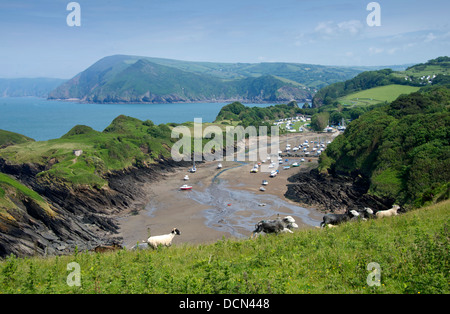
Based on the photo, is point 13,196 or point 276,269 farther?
point 13,196

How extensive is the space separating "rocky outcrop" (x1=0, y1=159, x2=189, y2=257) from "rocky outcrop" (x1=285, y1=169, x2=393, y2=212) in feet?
81.3

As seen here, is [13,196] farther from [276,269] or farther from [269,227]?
[276,269]

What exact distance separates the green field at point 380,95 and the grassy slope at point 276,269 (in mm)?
168660

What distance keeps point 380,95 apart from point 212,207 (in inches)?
6422

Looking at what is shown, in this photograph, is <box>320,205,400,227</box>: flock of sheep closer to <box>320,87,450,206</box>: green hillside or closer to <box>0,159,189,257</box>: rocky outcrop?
<box>320,87,450,206</box>: green hillside

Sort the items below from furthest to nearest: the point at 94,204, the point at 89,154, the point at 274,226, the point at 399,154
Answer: the point at 89,154 < the point at 399,154 < the point at 94,204 < the point at 274,226

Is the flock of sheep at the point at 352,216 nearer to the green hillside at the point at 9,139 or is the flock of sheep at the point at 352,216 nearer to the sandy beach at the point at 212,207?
the sandy beach at the point at 212,207

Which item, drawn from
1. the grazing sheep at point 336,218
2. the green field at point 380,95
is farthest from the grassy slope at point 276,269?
the green field at point 380,95

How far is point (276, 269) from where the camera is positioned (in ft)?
35.4

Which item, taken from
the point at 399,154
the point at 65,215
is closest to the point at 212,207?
the point at 65,215

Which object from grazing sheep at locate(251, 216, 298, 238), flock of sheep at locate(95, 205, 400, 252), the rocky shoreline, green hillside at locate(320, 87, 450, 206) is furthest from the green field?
grazing sheep at locate(251, 216, 298, 238)

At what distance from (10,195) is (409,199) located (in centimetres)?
4664
